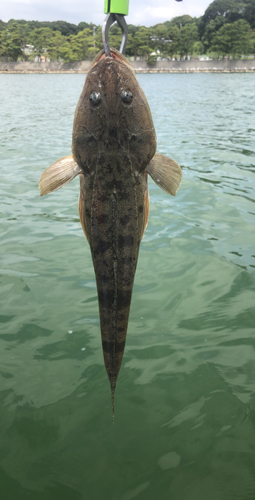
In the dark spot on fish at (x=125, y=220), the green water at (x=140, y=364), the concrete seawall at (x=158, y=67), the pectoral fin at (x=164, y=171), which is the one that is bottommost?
the green water at (x=140, y=364)

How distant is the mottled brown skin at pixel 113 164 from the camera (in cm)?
203

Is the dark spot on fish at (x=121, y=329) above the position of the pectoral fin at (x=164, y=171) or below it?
below

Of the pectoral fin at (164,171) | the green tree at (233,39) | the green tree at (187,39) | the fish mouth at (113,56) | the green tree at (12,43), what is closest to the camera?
the fish mouth at (113,56)

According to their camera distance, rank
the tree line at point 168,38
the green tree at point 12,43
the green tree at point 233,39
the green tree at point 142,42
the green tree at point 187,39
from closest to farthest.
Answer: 1. the green tree at point 233,39
2. the tree line at point 168,38
3. the green tree at point 142,42
4. the green tree at point 187,39
5. the green tree at point 12,43

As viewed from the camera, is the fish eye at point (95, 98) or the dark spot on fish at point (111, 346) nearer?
the fish eye at point (95, 98)

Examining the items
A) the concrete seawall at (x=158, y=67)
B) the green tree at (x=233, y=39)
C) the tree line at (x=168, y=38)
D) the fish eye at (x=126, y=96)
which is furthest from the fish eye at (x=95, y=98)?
the green tree at (x=233, y=39)

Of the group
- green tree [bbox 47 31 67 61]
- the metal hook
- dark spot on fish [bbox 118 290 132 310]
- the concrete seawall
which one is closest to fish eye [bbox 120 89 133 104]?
the metal hook

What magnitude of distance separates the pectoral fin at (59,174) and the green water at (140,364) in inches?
97.6

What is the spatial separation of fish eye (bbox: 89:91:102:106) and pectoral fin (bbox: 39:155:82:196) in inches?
13.7

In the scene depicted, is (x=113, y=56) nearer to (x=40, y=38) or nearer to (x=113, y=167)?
(x=113, y=167)

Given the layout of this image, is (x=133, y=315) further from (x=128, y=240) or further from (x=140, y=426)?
(x=128, y=240)

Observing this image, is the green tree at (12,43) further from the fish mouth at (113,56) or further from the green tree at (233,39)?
the fish mouth at (113,56)

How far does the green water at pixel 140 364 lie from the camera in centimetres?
315

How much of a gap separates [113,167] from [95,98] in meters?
0.39
